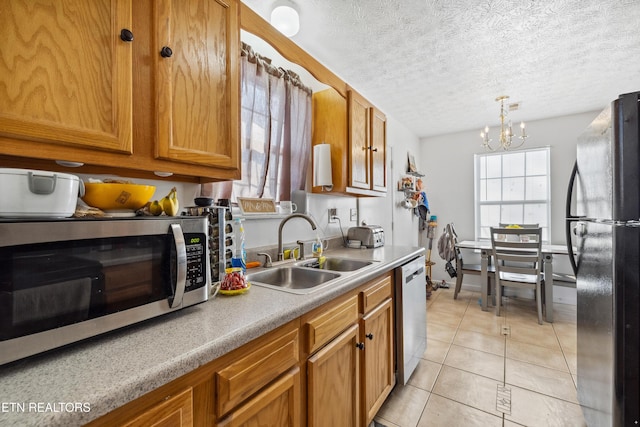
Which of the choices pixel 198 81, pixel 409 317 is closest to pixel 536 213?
pixel 409 317

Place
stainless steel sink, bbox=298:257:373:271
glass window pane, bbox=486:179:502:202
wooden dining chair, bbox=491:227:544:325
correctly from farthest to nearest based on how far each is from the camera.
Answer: glass window pane, bbox=486:179:502:202
wooden dining chair, bbox=491:227:544:325
stainless steel sink, bbox=298:257:373:271

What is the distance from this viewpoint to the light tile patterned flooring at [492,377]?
163 cm

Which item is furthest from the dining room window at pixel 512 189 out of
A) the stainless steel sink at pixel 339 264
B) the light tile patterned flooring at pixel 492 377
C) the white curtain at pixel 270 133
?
the white curtain at pixel 270 133

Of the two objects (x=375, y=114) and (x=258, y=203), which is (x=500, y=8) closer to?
(x=375, y=114)

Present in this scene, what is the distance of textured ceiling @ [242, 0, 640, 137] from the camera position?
167cm

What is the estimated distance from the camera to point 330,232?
7.89 feet

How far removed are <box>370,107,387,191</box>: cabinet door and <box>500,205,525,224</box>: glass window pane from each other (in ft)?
8.31

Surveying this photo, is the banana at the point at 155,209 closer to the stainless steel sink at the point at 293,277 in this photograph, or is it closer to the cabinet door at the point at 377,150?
the stainless steel sink at the point at 293,277

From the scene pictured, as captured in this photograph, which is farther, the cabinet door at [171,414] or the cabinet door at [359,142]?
the cabinet door at [359,142]

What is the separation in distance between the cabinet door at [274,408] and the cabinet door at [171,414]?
0.13m

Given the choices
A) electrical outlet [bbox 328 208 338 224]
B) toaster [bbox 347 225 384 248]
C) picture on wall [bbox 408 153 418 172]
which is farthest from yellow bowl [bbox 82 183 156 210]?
picture on wall [bbox 408 153 418 172]

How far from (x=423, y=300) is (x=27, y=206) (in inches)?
87.6

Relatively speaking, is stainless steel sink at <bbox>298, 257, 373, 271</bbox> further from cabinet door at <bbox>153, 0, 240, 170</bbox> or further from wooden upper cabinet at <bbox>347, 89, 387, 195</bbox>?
cabinet door at <bbox>153, 0, 240, 170</bbox>

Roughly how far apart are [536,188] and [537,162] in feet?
1.17
